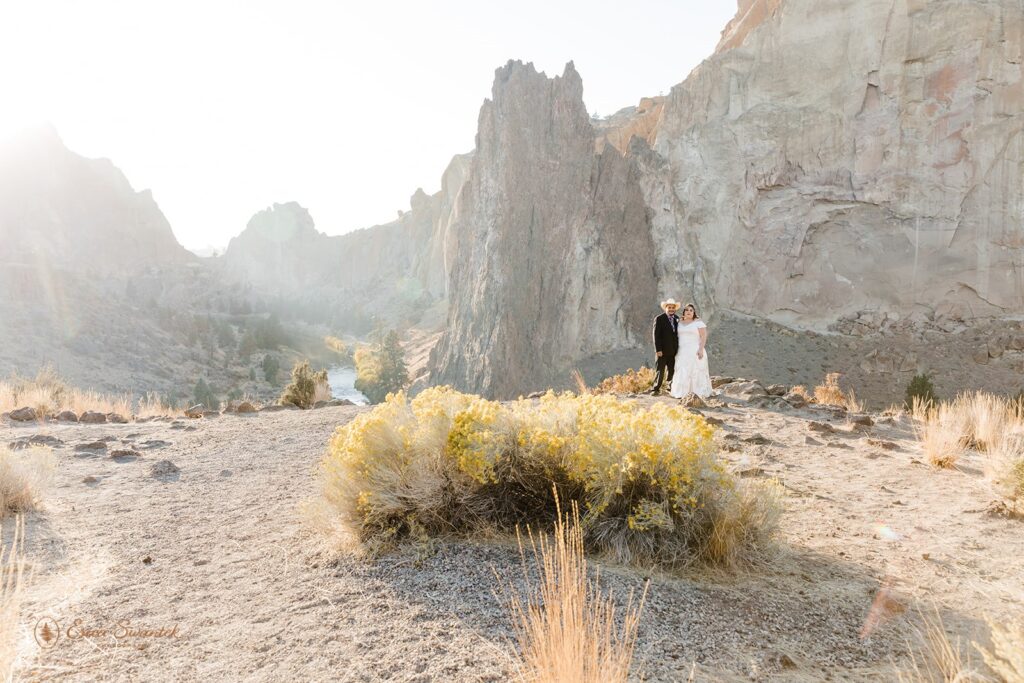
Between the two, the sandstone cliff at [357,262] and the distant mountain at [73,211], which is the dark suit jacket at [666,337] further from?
the distant mountain at [73,211]

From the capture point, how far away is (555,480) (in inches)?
174

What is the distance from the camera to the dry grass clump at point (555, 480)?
3.97 metres

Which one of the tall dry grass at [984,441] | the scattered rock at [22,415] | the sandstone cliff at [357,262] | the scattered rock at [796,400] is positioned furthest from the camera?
the sandstone cliff at [357,262]

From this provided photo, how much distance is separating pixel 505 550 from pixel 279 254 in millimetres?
157540

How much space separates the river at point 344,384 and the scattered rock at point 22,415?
121ft

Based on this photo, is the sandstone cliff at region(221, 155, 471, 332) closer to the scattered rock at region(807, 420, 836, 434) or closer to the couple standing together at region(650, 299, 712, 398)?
the couple standing together at region(650, 299, 712, 398)

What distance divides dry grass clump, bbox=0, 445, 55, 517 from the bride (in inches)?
347

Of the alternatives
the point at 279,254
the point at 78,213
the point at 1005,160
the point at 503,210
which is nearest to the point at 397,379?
the point at 503,210

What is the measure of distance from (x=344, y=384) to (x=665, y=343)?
53.0 metres

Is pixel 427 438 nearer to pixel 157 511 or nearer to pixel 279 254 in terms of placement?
pixel 157 511

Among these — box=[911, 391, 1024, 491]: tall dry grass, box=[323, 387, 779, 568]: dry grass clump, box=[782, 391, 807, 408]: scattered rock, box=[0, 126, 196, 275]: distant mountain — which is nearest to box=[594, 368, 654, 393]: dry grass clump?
box=[782, 391, 807, 408]: scattered rock

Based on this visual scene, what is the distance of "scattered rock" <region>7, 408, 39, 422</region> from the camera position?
430 inches

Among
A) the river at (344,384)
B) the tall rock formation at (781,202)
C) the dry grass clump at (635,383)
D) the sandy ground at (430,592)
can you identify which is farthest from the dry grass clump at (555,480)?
the river at (344,384)

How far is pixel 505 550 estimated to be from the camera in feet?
13.3
